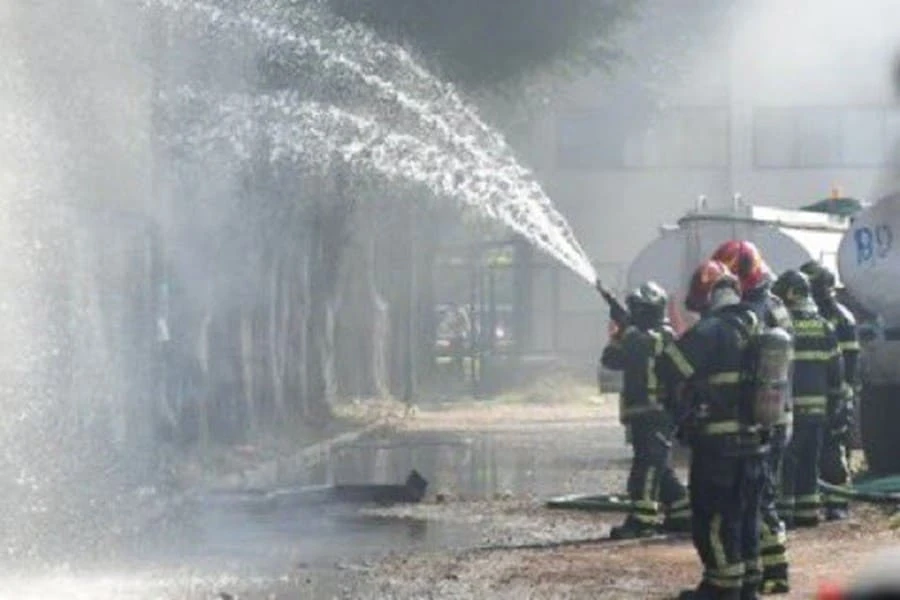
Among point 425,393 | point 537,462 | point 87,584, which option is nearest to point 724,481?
point 87,584

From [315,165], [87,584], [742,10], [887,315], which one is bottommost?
[87,584]

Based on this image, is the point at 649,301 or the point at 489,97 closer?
the point at 649,301

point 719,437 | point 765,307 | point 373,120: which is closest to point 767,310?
point 765,307

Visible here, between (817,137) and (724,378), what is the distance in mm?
48326

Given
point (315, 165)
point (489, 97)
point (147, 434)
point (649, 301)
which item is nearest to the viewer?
point (649, 301)

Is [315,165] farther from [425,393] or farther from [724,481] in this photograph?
[724,481]

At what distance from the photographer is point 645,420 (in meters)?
14.5

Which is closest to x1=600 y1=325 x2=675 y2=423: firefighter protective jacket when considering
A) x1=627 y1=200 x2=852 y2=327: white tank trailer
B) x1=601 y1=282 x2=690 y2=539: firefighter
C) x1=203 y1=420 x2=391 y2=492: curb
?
x1=601 y1=282 x2=690 y2=539: firefighter

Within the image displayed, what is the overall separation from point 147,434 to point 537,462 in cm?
450

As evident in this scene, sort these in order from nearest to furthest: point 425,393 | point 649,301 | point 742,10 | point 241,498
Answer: point 649,301, point 241,498, point 425,393, point 742,10

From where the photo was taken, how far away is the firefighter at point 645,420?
1420cm

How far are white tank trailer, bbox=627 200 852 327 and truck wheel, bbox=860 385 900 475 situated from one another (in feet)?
12.8

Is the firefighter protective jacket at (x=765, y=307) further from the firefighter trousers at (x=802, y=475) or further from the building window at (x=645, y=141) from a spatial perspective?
the building window at (x=645, y=141)

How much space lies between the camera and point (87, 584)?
39.5ft
